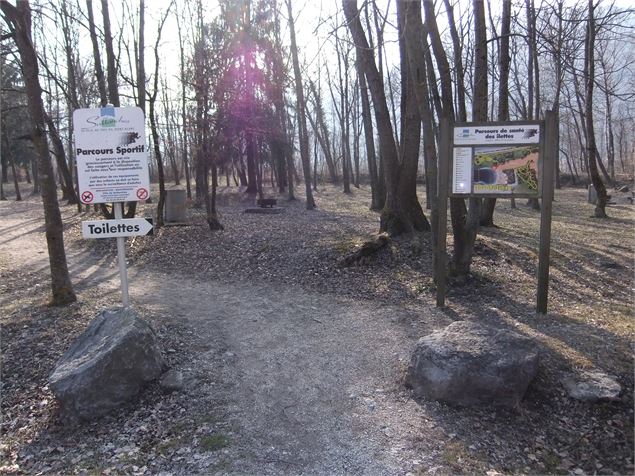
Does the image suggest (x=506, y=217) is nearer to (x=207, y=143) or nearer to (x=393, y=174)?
(x=393, y=174)

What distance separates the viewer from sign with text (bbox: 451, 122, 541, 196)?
19.1 ft

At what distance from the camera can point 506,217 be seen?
627 inches

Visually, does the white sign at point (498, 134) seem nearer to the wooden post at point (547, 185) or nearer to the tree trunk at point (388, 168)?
the wooden post at point (547, 185)

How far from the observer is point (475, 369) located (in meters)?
4.07

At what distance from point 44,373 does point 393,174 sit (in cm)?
748

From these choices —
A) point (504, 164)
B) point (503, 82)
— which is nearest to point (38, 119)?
point (504, 164)

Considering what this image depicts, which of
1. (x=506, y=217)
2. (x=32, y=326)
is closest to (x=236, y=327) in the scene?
(x=32, y=326)

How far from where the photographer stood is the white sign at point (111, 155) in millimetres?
5051

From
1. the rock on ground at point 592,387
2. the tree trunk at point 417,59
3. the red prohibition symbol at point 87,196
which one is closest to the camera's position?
the rock on ground at point 592,387

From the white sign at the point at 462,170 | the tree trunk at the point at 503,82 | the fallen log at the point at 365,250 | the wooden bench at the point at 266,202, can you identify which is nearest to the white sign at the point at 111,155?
the white sign at the point at 462,170

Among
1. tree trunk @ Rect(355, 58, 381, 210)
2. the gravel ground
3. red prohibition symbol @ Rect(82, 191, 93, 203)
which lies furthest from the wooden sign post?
tree trunk @ Rect(355, 58, 381, 210)

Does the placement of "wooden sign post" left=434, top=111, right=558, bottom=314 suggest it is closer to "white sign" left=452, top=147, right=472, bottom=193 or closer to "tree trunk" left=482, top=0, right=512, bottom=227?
"white sign" left=452, top=147, right=472, bottom=193

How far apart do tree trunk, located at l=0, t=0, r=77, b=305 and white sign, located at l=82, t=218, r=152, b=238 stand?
125 cm

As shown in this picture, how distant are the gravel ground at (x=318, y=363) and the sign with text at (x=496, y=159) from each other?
5.39 feet
